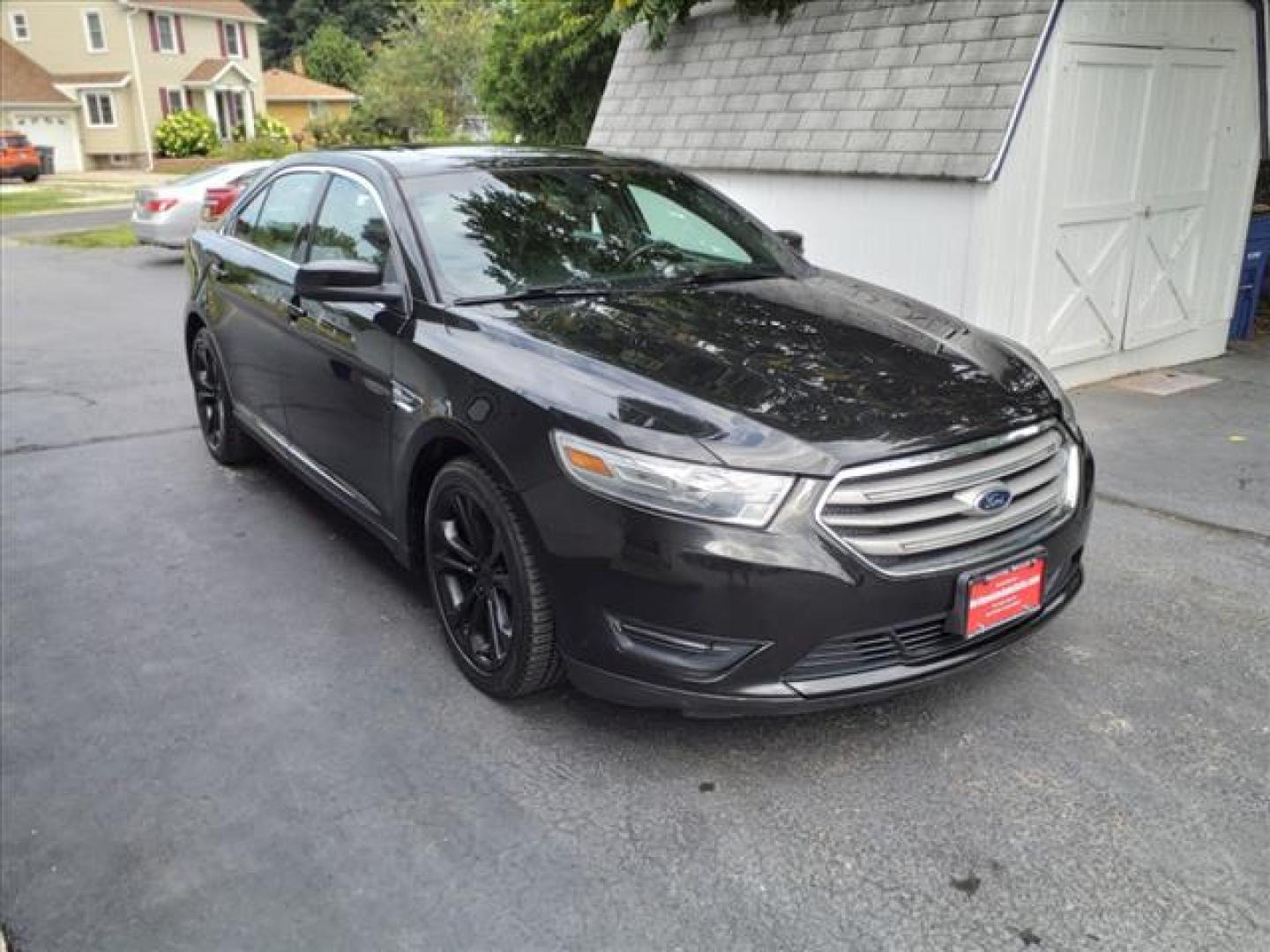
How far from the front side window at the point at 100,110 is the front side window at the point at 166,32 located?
3028 millimetres

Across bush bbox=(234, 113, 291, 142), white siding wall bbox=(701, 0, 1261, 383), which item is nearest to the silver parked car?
white siding wall bbox=(701, 0, 1261, 383)

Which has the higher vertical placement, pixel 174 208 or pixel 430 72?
pixel 430 72

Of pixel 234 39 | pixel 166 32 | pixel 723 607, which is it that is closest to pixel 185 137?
pixel 166 32

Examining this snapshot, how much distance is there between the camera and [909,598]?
8.91 feet

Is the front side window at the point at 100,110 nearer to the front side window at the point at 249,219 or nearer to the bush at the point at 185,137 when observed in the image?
the bush at the point at 185,137

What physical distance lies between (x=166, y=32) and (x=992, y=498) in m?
45.2

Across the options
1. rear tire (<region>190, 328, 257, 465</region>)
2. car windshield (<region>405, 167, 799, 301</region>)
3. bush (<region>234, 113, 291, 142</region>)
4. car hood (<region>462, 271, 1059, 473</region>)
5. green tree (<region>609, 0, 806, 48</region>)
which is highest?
bush (<region>234, 113, 291, 142</region>)

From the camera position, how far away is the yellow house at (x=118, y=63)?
127 ft

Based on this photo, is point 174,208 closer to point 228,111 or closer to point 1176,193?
point 1176,193

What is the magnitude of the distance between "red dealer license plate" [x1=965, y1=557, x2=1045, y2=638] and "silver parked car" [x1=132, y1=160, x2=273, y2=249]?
13147 millimetres

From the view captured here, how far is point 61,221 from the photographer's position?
2183 cm

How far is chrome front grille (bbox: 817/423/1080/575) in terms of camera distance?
2678mm

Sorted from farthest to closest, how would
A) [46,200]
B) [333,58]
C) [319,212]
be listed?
[333,58] → [46,200] → [319,212]

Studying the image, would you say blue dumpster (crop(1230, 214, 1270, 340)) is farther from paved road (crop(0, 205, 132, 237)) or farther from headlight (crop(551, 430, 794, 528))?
paved road (crop(0, 205, 132, 237))
